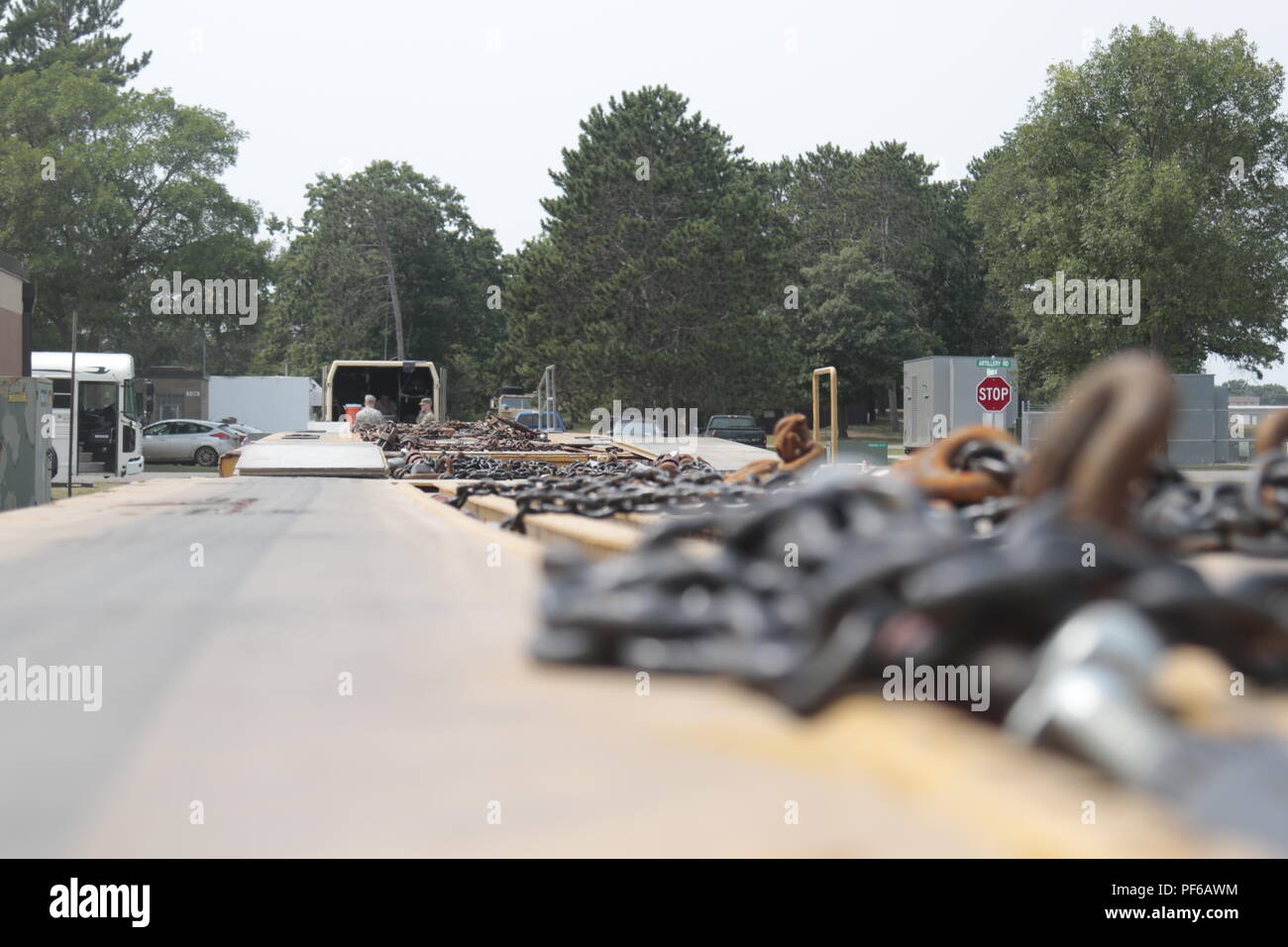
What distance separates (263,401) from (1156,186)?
3340 cm

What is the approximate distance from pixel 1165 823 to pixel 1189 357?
50.5 m

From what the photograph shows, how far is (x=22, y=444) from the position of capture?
1491cm

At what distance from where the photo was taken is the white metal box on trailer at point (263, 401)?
50.5 m

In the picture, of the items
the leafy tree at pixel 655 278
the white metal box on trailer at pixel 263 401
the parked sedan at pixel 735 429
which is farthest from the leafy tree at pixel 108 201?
the parked sedan at pixel 735 429

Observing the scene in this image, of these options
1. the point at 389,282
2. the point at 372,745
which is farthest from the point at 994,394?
the point at 389,282

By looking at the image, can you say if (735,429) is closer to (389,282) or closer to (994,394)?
(994,394)

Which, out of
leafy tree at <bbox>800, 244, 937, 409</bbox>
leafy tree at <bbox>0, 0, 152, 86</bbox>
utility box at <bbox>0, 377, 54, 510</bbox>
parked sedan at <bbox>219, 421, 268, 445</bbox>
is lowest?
utility box at <bbox>0, 377, 54, 510</bbox>

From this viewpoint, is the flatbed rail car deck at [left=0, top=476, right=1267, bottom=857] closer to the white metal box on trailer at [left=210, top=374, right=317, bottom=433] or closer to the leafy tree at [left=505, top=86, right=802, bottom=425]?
the white metal box on trailer at [left=210, top=374, right=317, bottom=433]

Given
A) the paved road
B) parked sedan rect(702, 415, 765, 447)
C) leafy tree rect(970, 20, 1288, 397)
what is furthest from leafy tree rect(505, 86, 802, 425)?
the paved road

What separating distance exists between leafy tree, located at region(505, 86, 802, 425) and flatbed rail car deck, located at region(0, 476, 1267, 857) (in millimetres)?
51663

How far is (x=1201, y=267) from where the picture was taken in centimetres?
4053

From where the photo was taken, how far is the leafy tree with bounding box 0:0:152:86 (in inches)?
2544

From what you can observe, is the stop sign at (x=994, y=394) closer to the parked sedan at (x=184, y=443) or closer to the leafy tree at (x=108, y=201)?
the parked sedan at (x=184, y=443)
